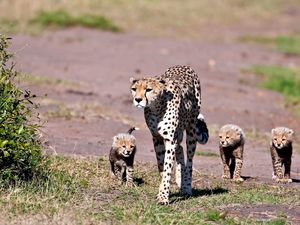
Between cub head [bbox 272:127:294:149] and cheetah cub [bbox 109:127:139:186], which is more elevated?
cub head [bbox 272:127:294:149]

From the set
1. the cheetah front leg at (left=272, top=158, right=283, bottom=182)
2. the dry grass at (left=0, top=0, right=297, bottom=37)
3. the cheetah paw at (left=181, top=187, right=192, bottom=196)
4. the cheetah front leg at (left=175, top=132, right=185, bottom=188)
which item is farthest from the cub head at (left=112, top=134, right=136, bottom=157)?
the dry grass at (left=0, top=0, right=297, bottom=37)

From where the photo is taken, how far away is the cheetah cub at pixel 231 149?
12.2 meters

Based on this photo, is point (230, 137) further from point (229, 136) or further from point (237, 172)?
point (237, 172)

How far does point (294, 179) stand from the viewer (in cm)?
1241

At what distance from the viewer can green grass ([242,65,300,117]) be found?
2066 cm

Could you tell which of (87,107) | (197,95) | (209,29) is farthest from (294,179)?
(209,29)

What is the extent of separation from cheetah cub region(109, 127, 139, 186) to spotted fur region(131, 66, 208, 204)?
63cm

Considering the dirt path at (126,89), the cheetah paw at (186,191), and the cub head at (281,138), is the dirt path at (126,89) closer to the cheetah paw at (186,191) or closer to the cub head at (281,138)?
the cub head at (281,138)

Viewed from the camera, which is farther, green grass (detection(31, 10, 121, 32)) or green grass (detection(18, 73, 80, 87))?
green grass (detection(31, 10, 121, 32))

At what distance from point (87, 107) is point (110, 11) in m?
16.2

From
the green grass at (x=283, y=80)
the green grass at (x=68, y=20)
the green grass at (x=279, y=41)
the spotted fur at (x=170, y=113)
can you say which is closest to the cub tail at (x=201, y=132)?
the spotted fur at (x=170, y=113)

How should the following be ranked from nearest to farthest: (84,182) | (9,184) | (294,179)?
1. (9,184)
2. (84,182)
3. (294,179)

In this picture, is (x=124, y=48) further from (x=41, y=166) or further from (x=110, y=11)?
(x=41, y=166)

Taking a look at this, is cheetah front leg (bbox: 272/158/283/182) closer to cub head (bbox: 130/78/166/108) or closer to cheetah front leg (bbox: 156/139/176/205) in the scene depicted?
cheetah front leg (bbox: 156/139/176/205)
